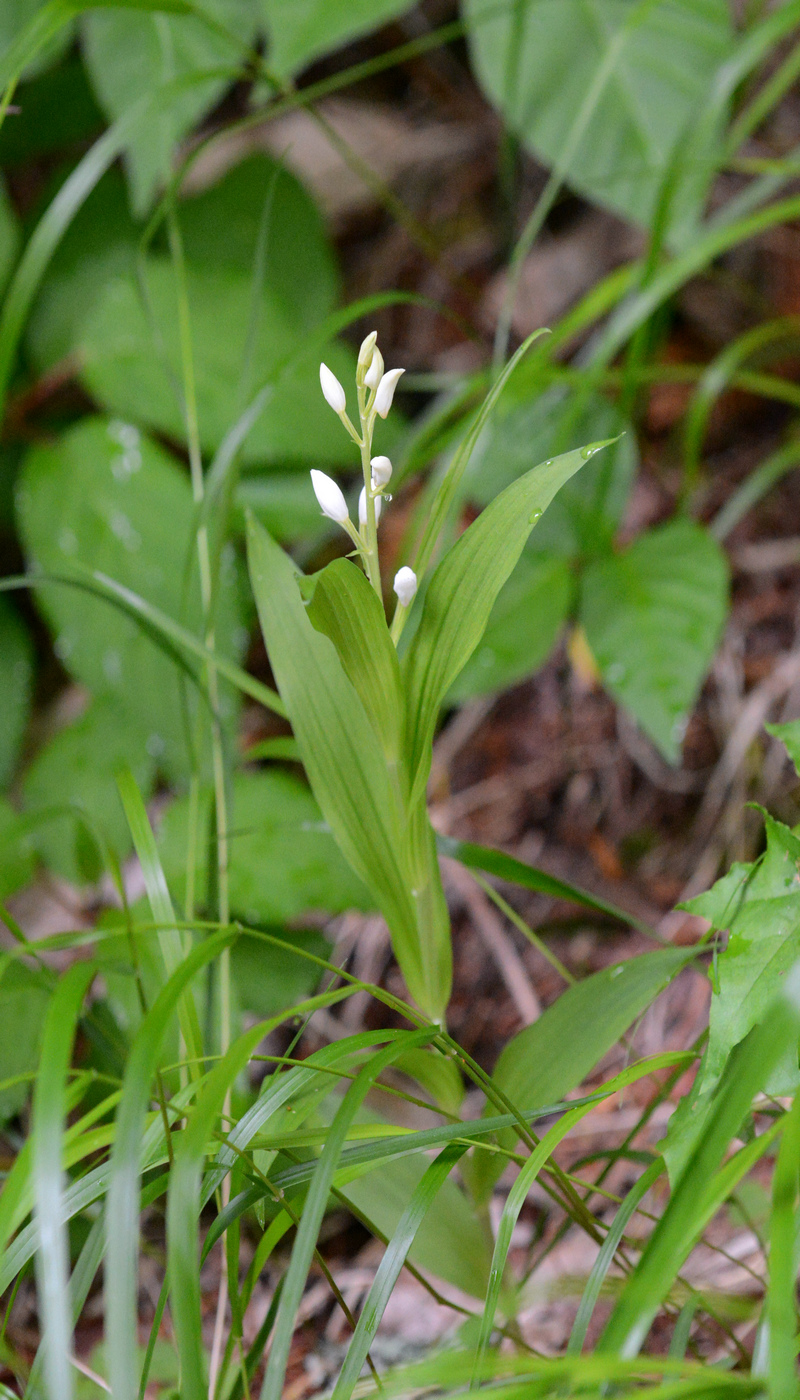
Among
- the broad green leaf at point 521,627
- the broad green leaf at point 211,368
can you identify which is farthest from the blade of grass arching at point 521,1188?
the broad green leaf at point 211,368

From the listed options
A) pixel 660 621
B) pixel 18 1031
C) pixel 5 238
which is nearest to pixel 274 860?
pixel 18 1031

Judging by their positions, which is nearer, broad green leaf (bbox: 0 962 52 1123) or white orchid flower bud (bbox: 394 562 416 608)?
white orchid flower bud (bbox: 394 562 416 608)

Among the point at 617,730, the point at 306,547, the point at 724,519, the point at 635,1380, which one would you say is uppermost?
the point at 306,547

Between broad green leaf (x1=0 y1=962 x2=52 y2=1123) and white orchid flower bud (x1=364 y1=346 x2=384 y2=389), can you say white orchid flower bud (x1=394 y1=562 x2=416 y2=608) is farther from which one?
broad green leaf (x1=0 y1=962 x2=52 y2=1123)

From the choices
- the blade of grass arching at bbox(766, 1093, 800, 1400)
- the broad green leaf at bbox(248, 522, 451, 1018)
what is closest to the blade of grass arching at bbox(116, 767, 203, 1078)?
the broad green leaf at bbox(248, 522, 451, 1018)

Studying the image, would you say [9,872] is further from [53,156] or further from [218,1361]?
[53,156]

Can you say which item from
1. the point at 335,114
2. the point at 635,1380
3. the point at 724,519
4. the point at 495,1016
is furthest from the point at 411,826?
the point at 335,114
